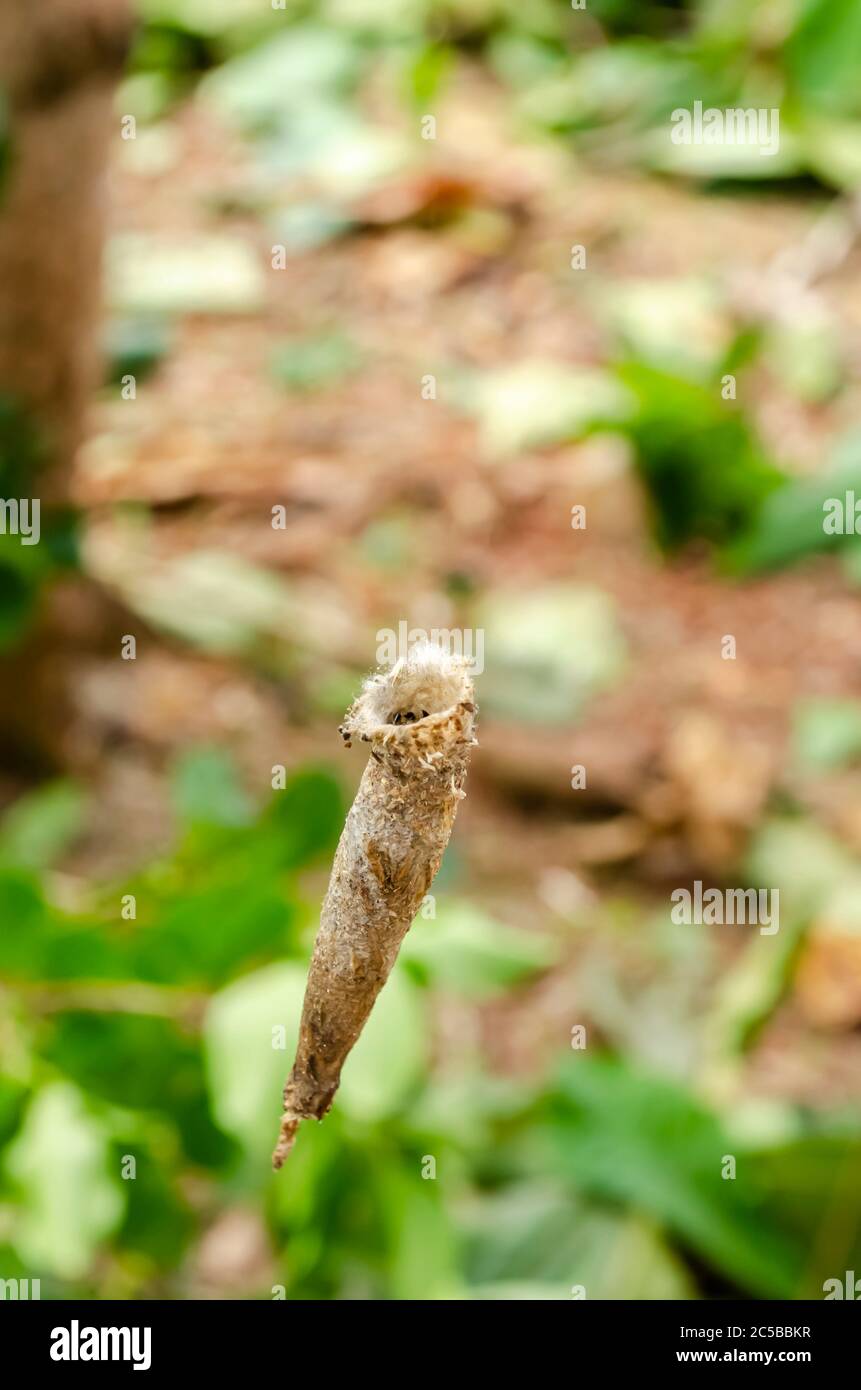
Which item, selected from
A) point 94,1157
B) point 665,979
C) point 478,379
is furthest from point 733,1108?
point 478,379

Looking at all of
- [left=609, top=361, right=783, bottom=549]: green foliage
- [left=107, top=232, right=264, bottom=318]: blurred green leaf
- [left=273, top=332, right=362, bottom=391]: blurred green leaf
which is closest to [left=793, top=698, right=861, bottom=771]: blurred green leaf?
[left=609, top=361, right=783, bottom=549]: green foliage

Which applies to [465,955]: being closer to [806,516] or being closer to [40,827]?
[40,827]

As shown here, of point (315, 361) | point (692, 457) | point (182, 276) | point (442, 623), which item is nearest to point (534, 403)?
point (692, 457)

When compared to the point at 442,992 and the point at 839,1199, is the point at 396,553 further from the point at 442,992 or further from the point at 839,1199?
the point at 839,1199

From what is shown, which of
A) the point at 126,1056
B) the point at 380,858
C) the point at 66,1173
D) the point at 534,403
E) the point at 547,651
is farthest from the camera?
the point at 534,403

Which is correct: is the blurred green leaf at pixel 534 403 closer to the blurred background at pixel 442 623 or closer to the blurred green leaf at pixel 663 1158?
the blurred background at pixel 442 623

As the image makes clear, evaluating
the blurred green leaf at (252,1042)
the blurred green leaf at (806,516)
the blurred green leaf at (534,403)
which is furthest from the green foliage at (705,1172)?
the blurred green leaf at (534,403)
